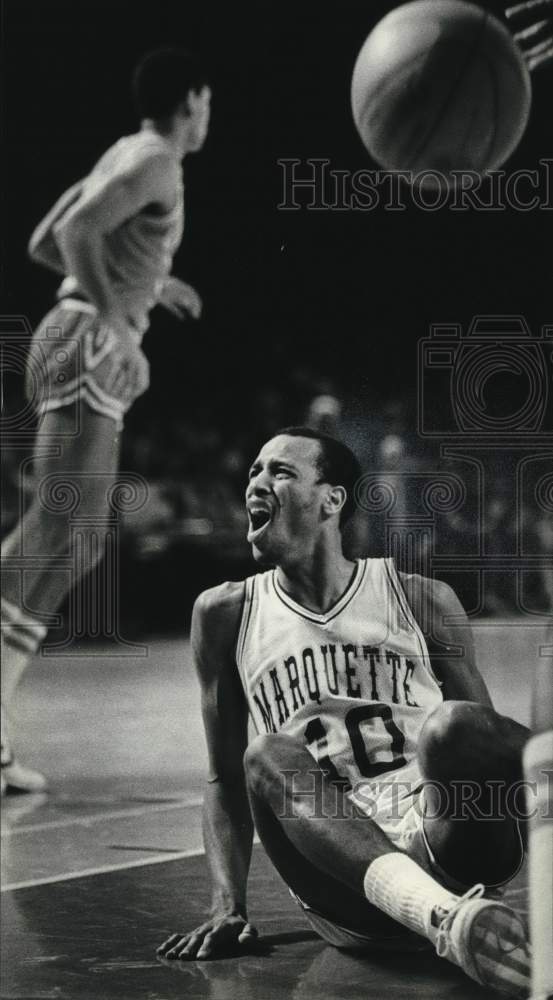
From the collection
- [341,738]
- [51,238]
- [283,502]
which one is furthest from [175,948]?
[51,238]

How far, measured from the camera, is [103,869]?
314cm

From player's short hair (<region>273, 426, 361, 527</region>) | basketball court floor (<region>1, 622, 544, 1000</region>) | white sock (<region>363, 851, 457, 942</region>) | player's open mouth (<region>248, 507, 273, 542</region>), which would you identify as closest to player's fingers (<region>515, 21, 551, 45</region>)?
player's short hair (<region>273, 426, 361, 527</region>)

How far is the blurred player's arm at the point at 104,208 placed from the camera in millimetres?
3822

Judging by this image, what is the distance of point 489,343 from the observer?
2.82 metres

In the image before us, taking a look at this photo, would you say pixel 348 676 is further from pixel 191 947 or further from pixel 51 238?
pixel 51 238

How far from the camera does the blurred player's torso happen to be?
3.87m

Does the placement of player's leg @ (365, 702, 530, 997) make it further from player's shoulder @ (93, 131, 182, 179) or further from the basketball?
player's shoulder @ (93, 131, 182, 179)

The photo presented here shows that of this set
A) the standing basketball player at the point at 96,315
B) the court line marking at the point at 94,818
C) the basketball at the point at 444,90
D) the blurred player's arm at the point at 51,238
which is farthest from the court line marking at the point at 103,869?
the blurred player's arm at the point at 51,238

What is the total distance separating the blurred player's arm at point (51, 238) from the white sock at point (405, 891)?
2.40 meters

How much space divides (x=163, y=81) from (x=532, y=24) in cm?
147

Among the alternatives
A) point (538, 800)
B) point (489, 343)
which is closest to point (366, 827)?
point (538, 800)

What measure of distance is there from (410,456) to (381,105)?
0.67 meters

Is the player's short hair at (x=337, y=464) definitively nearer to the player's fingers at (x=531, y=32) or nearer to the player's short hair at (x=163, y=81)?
the player's fingers at (x=531, y=32)

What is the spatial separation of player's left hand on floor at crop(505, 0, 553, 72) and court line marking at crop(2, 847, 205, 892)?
6.11 feet
